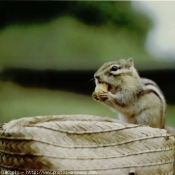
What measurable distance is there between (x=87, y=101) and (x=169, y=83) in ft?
1.11

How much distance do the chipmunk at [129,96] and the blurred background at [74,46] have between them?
0.27m

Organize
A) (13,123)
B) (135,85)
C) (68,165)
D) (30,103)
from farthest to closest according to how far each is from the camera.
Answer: (30,103) → (135,85) → (13,123) → (68,165)

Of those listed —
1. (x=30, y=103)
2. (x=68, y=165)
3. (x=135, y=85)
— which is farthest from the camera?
(x=30, y=103)

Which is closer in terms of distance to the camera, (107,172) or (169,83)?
(107,172)

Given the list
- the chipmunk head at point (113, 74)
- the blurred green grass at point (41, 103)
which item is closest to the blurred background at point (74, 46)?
the blurred green grass at point (41, 103)

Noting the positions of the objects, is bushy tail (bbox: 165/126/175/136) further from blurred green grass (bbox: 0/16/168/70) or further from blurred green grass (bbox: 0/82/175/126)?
blurred green grass (bbox: 0/16/168/70)

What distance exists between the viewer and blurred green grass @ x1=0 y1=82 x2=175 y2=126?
1411mm

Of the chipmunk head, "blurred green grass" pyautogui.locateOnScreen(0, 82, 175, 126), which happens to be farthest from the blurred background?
the chipmunk head

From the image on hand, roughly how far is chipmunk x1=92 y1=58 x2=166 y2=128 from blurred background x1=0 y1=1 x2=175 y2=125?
0.27 m

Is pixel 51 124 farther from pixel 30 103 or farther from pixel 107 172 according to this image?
pixel 30 103

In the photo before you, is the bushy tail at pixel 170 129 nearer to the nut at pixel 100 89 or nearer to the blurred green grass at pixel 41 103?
the blurred green grass at pixel 41 103

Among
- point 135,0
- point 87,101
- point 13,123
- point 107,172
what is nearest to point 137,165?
point 107,172

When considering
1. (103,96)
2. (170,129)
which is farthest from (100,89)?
(170,129)

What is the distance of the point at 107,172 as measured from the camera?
2.77ft
